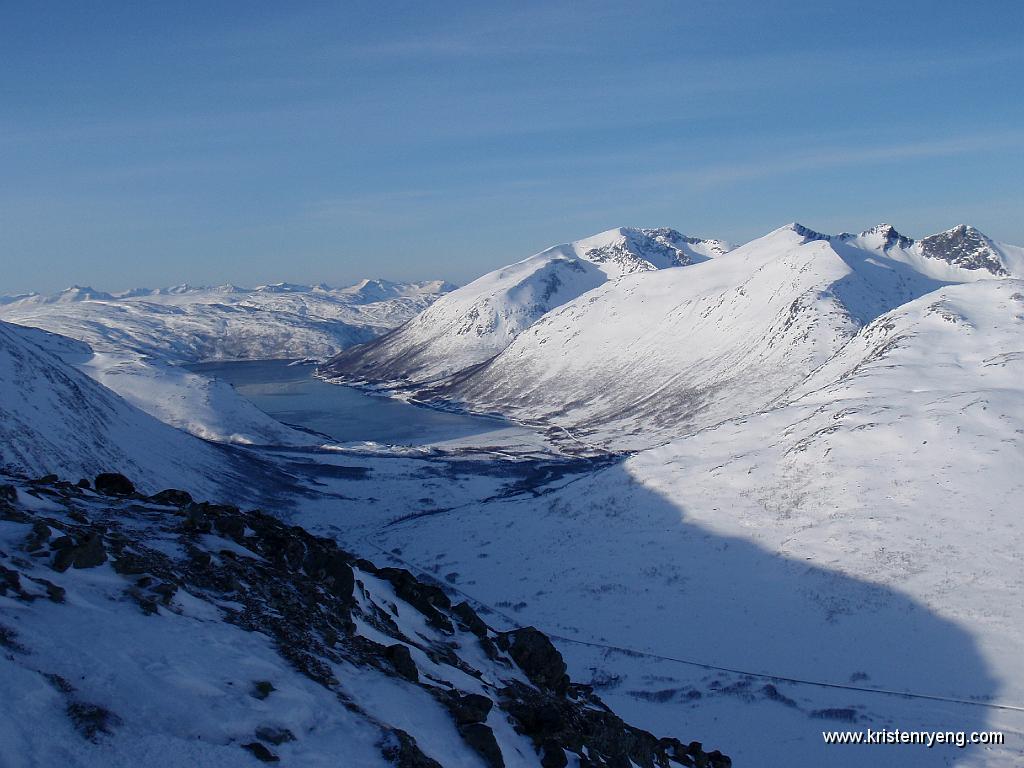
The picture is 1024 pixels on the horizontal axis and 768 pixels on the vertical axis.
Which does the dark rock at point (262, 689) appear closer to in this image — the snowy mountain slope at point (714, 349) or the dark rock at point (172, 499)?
the dark rock at point (172, 499)

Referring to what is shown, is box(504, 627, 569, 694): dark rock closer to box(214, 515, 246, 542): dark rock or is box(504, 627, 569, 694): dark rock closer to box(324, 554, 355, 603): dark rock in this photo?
box(324, 554, 355, 603): dark rock

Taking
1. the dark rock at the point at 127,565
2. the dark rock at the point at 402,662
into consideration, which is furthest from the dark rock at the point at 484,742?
the dark rock at the point at 127,565

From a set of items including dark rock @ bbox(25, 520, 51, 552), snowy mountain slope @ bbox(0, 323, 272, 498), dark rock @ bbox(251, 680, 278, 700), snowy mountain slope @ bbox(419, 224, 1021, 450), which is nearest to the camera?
dark rock @ bbox(251, 680, 278, 700)

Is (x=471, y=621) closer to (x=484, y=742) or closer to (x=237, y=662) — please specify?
(x=484, y=742)

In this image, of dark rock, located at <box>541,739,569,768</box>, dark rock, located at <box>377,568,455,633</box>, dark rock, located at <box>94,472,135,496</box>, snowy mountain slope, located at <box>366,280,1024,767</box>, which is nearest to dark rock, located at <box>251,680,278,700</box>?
dark rock, located at <box>541,739,569,768</box>

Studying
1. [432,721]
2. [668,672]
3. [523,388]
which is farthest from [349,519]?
[523,388]

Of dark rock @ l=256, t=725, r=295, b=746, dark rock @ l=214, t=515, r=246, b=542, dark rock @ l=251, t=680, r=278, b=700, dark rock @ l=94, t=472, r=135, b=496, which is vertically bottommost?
dark rock @ l=256, t=725, r=295, b=746

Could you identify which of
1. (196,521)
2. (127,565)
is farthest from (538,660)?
(127,565)
